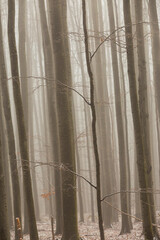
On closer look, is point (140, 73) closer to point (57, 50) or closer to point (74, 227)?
point (57, 50)

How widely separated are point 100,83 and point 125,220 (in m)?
5.33

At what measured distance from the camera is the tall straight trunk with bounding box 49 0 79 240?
7.17 meters

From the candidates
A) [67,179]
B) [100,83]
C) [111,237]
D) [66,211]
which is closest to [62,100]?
[67,179]

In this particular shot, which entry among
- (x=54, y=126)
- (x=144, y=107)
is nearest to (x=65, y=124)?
(x=144, y=107)

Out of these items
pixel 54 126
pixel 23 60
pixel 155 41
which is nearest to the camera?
pixel 155 41

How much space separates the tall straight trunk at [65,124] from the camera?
23.5 ft

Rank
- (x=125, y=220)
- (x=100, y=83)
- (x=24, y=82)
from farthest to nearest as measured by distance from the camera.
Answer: (x=100, y=83) → (x=24, y=82) → (x=125, y=220)

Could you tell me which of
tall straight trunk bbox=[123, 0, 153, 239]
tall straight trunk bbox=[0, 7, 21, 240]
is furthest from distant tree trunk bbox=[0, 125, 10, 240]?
tall straight trunk bbox=[0, 7, 21, 240]

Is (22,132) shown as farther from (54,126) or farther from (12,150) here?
(54,126)

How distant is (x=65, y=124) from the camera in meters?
7.27

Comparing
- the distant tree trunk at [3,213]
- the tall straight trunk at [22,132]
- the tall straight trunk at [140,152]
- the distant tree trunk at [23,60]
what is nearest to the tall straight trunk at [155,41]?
the tall straight trunk at [140,152]

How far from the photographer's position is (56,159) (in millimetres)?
9836

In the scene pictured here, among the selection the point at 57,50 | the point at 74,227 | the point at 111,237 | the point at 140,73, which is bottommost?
the point at 111,237

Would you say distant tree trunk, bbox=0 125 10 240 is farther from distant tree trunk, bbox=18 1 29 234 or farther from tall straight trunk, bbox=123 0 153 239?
distant tree trunk, bbox=18 1 29 234
